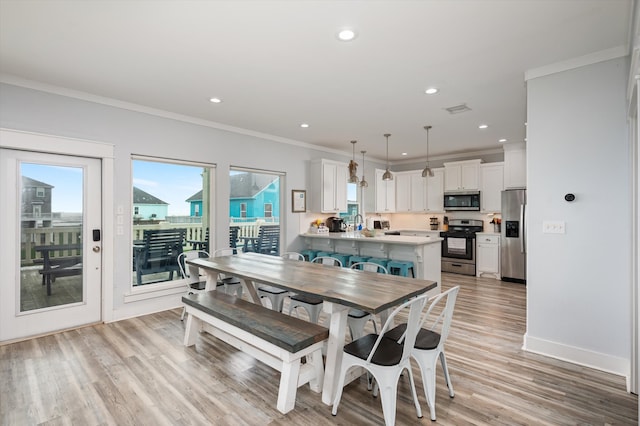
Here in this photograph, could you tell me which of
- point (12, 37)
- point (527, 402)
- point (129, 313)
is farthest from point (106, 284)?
point (527, 402)

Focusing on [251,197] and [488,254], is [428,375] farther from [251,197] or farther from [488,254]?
[488,254]

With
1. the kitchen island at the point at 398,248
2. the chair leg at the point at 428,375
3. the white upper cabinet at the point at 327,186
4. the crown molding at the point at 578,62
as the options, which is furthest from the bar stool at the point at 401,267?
the crown molding at the point at 578,62

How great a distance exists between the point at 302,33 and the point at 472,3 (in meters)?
1.18

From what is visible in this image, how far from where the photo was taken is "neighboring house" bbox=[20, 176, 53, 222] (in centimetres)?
341

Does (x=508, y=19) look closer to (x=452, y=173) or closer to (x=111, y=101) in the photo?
(x=111, y=101)

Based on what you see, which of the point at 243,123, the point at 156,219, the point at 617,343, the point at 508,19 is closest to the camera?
the point at 508,19

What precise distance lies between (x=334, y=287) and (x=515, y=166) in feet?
18.0

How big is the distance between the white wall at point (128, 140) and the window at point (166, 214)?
0.17m

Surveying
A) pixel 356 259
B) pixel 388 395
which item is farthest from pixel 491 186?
pixel 388 395

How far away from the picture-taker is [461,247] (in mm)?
6844

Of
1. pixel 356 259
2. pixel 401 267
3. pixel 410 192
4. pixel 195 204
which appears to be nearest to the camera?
pixel 401 267

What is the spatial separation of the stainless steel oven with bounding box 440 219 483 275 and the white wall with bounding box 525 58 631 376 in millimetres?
3798

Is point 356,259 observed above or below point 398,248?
below

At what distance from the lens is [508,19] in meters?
2.27
